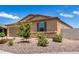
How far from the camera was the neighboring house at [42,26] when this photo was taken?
→ 947cm

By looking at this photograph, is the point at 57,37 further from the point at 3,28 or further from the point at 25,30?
the point at 3,28

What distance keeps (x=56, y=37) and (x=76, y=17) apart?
0.55 m

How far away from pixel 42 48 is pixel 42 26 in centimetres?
43

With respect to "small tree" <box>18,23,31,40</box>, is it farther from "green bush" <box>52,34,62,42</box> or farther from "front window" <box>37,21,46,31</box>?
"green bush" <box>52,34,62,42</box>

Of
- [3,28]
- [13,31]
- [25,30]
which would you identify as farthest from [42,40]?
[3,28]

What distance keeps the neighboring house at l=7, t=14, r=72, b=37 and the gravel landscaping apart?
0.17 m

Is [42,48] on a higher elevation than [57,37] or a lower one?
lower

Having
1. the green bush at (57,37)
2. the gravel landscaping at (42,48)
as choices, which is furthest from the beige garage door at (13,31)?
the green bush at (57,37)

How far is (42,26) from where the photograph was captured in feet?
31.2

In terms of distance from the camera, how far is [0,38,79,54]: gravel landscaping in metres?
9.51

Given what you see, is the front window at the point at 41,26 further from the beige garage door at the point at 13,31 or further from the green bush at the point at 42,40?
the beige garage door at the point at 13,31

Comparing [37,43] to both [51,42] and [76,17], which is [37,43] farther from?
[76,17]

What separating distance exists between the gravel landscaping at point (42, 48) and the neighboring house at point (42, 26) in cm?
17

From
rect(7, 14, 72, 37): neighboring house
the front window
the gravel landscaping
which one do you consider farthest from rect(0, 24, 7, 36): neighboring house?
the front window
